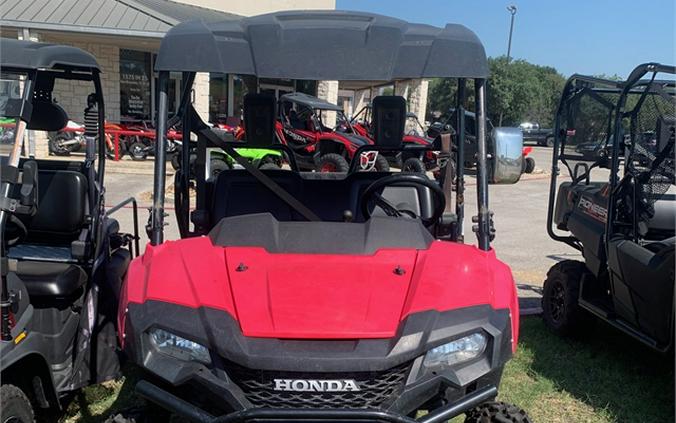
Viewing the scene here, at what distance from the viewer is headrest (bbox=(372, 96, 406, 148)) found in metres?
3.80

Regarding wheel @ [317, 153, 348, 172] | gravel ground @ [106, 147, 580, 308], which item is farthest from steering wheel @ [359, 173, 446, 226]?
wheel @ [317, 153, 348, 172]

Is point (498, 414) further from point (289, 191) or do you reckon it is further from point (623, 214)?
point (623, 214)

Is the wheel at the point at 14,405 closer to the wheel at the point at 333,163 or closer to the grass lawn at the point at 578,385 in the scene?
the grass lawn at the point at 578,385

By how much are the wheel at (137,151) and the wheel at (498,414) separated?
13.3 metres

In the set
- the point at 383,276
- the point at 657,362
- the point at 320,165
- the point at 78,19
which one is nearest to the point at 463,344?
the point at 383,276

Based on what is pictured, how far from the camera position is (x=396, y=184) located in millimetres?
2898

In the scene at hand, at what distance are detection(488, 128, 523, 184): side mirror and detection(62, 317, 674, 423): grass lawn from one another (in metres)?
1.34

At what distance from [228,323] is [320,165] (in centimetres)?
1044

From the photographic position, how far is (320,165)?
1237cm

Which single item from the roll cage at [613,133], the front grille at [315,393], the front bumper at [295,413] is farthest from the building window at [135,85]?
the front grille at [315,393]

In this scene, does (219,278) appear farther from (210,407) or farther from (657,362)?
(657,362)

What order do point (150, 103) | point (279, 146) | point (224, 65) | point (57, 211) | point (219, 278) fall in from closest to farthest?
point (219, 278) < point (224, 65) < point (57, 211) < point (279, 146) < point (150, 103)

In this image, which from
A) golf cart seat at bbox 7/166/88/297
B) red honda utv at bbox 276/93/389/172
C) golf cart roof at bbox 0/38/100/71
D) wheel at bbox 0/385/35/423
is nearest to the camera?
wheel at bbox 0/385/35/423

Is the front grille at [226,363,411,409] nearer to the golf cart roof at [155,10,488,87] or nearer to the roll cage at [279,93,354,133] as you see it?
the golf cart roof at [155,10,488,87]
